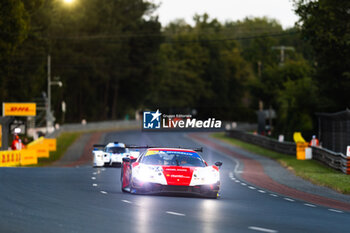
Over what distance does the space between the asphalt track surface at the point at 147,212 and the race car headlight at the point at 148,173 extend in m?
0.47

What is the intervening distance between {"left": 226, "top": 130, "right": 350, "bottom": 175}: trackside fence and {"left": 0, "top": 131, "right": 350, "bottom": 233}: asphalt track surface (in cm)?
1243

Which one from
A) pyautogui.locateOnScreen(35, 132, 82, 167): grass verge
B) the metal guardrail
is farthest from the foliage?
the metal guardrail

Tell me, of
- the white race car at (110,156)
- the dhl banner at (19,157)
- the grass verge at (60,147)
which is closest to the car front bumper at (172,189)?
the white race car at (110,156)

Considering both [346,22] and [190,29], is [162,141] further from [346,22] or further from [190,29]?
[190,29]

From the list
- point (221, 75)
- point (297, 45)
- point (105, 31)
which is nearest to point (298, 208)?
point (105, 31)

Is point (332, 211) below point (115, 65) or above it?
below

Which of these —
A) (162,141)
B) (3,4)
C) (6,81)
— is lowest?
(162,141)

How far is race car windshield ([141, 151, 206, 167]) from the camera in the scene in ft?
67.1

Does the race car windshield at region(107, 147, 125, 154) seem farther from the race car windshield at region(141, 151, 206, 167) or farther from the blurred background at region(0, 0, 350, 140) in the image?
the blurred background at region(0, 0, 350, 140)

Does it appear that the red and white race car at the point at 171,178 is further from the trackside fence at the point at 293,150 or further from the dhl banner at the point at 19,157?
the dhl banner at the point at 19,157

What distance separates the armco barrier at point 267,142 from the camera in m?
57.6

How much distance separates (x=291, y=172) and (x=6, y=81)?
36.8 m

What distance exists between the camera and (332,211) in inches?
707

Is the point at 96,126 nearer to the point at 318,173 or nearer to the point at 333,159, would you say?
the point at 333,159
